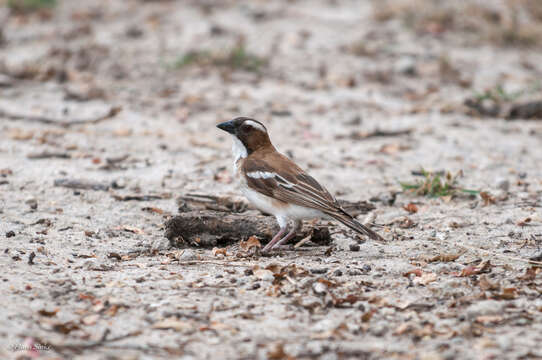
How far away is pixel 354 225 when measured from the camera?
18.4ft

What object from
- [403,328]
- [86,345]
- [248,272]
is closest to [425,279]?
[403,328]

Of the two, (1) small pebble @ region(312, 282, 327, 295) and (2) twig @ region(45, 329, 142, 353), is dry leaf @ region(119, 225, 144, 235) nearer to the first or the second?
(1) small pebble @ region(312, 282, 327, 295)

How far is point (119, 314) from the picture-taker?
4422mm

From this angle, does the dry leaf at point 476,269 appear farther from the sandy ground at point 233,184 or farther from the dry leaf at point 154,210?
the dry leaf at point 154,210

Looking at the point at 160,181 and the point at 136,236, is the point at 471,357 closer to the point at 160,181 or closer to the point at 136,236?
the point at 136,236

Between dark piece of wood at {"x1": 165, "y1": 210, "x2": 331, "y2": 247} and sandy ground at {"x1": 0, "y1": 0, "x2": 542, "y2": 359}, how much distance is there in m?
0.14

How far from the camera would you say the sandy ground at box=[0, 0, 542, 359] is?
4273 millimetres

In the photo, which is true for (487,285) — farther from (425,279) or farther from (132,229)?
(132,229)

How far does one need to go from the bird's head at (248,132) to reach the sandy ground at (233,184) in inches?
Result: 37.2

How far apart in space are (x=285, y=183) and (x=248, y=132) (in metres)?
0.83

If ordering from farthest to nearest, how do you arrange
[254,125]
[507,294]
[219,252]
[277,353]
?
1. [254,125]
2. [219,252]
3. [507,294]
4. [277,353]

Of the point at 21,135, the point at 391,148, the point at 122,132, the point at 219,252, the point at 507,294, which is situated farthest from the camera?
the point at 122,132

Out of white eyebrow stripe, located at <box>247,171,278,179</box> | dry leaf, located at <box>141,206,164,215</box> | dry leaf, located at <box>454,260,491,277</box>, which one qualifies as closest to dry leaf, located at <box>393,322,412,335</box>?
dry leaf, located at <box>454,260,491,277</box>

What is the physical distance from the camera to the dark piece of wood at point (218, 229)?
5.88 m
